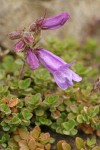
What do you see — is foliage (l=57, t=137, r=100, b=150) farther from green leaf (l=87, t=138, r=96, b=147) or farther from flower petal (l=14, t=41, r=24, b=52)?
flower petal (l=14, t=41, r=24, b=52)

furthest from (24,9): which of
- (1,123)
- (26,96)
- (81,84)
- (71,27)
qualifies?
(1,123)

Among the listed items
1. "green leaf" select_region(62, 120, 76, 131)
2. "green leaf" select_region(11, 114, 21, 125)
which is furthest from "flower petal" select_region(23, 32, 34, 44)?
"green leaf" select_region(62, 120, 76, 131)

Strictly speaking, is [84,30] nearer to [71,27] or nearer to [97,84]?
[71,27]

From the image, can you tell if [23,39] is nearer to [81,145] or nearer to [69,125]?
[69,125]

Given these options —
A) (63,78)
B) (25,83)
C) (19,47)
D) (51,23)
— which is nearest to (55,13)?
(25,83)

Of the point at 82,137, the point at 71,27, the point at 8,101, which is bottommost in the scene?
the point at 82,137

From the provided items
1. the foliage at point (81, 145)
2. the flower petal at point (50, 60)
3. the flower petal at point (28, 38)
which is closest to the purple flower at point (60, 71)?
the flower petal at point (50, 60)
